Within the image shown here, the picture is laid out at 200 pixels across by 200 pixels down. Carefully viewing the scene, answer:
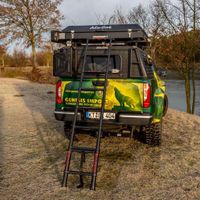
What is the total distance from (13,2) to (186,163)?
81.7ft

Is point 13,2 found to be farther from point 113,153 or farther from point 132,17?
point 113,153

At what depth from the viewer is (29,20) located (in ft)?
86.6

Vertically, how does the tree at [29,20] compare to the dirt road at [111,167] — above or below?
above

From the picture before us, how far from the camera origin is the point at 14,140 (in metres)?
6.52

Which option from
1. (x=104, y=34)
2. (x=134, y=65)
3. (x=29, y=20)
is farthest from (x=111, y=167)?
(x=29, y=20)

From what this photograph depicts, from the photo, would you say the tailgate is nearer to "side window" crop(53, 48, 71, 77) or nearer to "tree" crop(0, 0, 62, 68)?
"side window" crop(53, 48, 71, 77)

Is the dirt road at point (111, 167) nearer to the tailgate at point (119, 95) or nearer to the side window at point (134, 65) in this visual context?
the tailgate at point (119, 95)

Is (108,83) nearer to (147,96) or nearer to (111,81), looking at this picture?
(111,81)

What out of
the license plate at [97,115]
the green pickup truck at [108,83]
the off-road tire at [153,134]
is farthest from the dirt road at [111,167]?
the license plate at [97,115]

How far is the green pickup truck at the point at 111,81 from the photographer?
5.00 metres

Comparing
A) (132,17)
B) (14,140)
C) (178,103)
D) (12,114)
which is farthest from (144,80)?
(132,17)

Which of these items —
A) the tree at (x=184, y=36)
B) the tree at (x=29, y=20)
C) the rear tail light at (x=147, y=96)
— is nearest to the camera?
the rear tail light at (x=147, y=96)

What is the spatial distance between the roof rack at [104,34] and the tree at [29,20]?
2210 cm

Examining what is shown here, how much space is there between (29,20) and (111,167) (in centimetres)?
A: 2410
